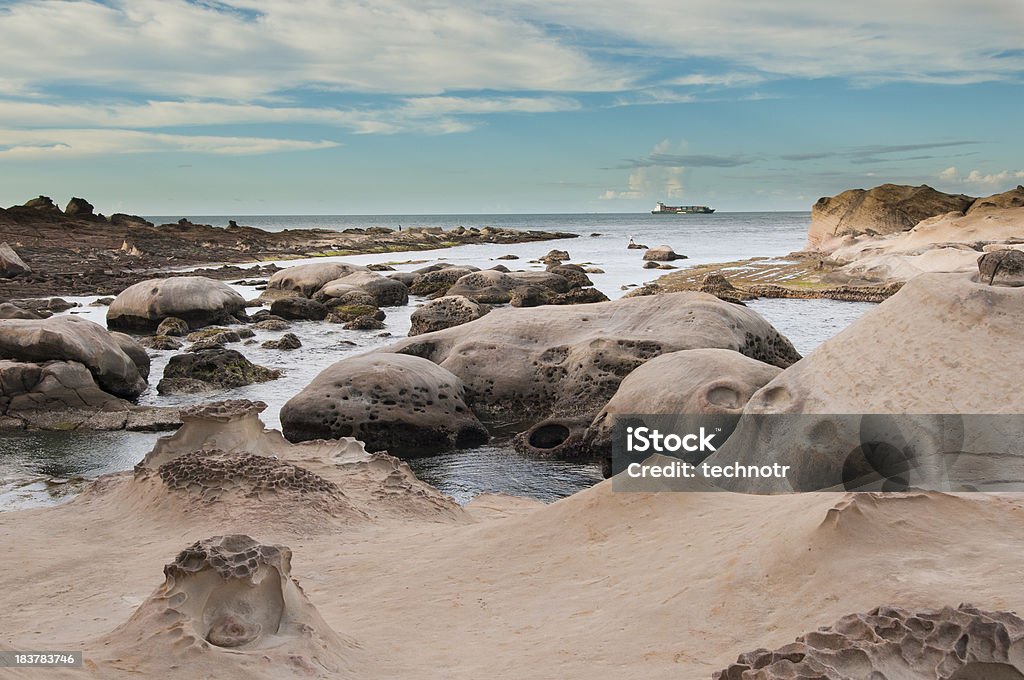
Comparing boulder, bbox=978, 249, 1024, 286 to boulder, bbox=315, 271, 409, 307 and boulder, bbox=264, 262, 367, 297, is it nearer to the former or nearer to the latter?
boulder, bbox=315, 271, 409, 307

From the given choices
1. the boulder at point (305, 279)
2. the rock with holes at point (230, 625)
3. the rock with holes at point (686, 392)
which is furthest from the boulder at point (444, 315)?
the rock with holes at point (230, 625)

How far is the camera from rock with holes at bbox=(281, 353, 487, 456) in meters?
9.78

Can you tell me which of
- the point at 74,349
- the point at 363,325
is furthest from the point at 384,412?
the point at 363,325

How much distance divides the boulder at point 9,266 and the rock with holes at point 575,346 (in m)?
19.4

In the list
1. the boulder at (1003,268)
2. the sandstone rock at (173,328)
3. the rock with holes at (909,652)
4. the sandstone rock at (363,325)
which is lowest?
the sandstone rock at (363,325)

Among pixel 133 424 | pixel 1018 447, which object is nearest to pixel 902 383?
pixel 1018 447

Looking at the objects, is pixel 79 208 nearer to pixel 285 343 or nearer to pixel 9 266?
pixel 9 266

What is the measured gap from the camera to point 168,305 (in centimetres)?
1831

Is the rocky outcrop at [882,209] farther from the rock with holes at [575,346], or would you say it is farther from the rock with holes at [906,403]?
the rock with holes at [906,403]

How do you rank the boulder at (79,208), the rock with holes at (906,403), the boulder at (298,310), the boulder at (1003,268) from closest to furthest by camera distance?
the rock with holes at (906,403) → the boulder at (1003,268) → the boulder at (298,310) → the boulder at (79,208)

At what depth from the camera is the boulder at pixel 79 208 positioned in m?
51.3

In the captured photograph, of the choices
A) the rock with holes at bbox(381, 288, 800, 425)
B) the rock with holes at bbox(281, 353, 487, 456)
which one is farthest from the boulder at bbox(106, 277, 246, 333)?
the rock with holes at bbox(281, 353, 487, 456)

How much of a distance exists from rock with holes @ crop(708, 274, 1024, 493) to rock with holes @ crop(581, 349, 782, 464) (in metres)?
0.90

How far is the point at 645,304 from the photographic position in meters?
12.5
